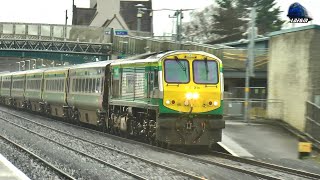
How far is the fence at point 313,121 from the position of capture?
19878 mm

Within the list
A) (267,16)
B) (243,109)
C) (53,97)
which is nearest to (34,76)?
(53,97)

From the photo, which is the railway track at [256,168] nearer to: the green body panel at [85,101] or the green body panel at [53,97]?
the green body panel at [85,101]

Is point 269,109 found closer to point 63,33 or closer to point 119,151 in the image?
point 119,151

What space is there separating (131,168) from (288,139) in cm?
849

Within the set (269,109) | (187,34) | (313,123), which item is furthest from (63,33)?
(313,123)

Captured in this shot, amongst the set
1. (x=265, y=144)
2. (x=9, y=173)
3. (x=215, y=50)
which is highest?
(x=215, y=50)

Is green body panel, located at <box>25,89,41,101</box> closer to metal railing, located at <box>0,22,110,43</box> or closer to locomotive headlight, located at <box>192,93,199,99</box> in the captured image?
locomotive headlight, located at <box>192,93,199,99</box>

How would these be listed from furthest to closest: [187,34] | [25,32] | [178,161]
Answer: [187,34]
[25,32]
[178,161]

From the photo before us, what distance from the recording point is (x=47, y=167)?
534 inches

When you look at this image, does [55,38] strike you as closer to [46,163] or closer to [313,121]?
[313,121]

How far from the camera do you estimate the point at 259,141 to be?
1923 centimetres

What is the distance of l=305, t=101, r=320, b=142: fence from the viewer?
65.2ft

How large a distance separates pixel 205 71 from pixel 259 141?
348 centimetres

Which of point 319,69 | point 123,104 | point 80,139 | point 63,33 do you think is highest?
point 63,33
